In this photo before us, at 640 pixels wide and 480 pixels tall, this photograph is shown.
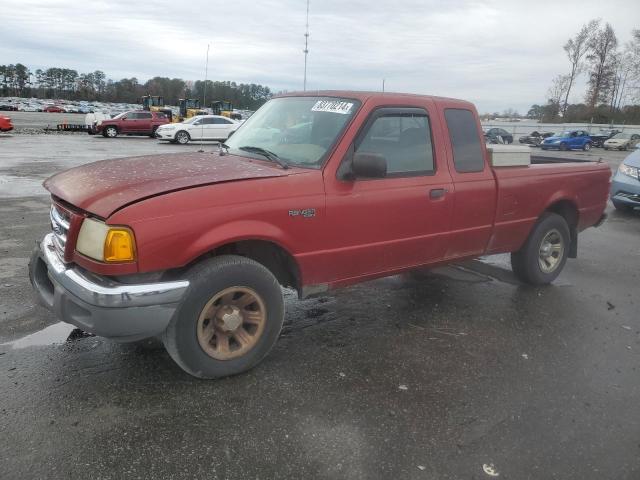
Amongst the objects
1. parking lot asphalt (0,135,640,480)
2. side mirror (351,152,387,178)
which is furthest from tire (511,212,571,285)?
side mirror (351,152,387,178)

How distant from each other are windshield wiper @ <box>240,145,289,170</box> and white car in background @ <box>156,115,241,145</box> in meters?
23.6

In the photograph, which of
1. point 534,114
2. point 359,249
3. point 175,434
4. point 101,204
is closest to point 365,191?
point 359,249

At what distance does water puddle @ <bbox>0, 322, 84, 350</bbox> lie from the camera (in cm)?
374

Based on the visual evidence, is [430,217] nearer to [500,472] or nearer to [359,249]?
[359,249]

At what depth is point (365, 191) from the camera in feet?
12.4

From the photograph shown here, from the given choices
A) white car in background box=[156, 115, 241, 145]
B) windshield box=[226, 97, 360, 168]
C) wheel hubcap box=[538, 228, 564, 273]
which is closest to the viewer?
windshield box=[226, 97, 360, 168]

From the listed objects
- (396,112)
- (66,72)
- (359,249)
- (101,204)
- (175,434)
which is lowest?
(175,434)

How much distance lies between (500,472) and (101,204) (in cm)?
260

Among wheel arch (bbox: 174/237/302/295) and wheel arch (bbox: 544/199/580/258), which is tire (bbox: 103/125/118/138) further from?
wheel arch (bbox: 174/237/302/295)

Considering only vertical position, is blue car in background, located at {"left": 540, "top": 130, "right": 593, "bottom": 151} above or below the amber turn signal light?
above

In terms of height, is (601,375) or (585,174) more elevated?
(585,174)

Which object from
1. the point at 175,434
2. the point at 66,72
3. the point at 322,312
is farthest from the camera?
the point at 66,72

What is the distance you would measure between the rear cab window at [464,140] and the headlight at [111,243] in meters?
2.80

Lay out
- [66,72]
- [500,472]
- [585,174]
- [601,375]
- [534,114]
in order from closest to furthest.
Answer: [500,472]
[601,375]
[585,174]
[534,114]
[66,72]
